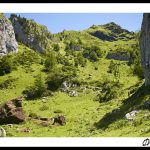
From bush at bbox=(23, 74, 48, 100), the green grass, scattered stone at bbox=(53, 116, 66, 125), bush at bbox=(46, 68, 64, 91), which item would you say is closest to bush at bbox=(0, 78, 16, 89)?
the green grass

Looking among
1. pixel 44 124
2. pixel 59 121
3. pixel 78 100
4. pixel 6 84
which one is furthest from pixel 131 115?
pixel 6 84

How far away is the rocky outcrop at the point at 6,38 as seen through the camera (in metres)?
114

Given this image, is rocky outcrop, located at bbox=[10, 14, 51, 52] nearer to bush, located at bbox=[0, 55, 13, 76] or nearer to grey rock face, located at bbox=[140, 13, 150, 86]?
bush, located at bbox=[0, 55, 13, 76]

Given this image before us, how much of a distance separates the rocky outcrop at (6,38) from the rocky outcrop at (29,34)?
626 inches

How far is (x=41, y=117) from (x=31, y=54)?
5860 cm

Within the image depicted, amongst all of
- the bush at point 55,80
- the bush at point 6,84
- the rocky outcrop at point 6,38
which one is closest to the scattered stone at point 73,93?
the bush at point 55,80

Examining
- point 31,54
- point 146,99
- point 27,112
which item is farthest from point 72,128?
point 31,54

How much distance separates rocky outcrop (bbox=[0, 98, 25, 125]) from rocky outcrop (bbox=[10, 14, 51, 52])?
82584mm

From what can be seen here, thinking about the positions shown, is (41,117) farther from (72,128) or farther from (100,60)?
(100,60)

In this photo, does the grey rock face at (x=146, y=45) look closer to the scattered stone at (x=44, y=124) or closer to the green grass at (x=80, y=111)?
the green grass at (x=80, y=111)

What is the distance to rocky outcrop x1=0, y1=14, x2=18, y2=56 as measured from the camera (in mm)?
113625

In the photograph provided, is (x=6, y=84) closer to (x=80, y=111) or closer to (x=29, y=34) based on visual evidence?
(x=80, y=111)

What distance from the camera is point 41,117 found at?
2276 inches

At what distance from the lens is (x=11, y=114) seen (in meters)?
54.1
